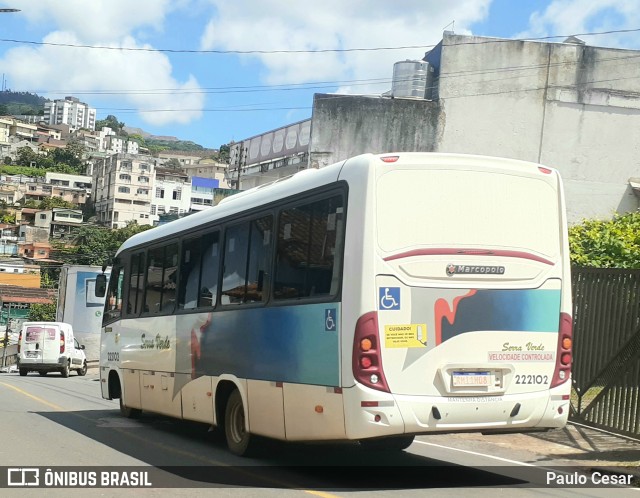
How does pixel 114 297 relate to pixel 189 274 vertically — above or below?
below

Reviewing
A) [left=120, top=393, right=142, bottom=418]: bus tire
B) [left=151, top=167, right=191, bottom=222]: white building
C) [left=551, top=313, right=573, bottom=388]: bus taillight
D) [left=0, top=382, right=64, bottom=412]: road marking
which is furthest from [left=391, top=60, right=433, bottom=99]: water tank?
[left=151, top=167, right=191, bottom=222]: white building

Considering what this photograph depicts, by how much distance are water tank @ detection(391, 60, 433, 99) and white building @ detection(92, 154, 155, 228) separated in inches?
4630

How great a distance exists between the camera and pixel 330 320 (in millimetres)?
8266

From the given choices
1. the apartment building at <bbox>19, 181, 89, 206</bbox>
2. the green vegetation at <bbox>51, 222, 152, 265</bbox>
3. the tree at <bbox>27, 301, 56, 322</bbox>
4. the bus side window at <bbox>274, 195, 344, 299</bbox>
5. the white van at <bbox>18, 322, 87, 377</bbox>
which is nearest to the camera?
the bus side window at <bbox>274, 195, 344, 299</bbox>

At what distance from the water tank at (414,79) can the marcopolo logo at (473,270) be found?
24.8 meters

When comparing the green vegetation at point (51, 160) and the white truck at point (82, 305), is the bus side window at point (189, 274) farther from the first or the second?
the green vegetation at point (51, 160)

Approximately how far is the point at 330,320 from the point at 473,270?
144 cm

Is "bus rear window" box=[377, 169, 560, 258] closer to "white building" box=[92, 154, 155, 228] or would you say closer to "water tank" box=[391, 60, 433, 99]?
"water tank" box=[391, 60, 433, 99]

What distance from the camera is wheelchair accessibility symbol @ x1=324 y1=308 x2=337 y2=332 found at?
821cm

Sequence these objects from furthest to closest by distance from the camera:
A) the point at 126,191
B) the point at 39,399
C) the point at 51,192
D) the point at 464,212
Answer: the point at 51,192 < the point at 126,191 < the point at 39,399 < the point at 464,212

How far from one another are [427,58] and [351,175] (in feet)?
89.0

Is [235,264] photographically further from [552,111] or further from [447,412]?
[552,111]

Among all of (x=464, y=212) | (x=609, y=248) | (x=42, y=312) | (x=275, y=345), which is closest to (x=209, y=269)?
(x=275, y=345)

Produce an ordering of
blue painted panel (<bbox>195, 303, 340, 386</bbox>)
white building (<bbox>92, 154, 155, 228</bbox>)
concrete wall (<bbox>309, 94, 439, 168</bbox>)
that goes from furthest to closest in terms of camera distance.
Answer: white building (<bbox>92, 154, 155, 228</bbox>)
concrete wall (<bbox>309, 94, 439, 168</bbox>)
blue painted panel (<bbox>195, 303, 340, 386</bbox>)
